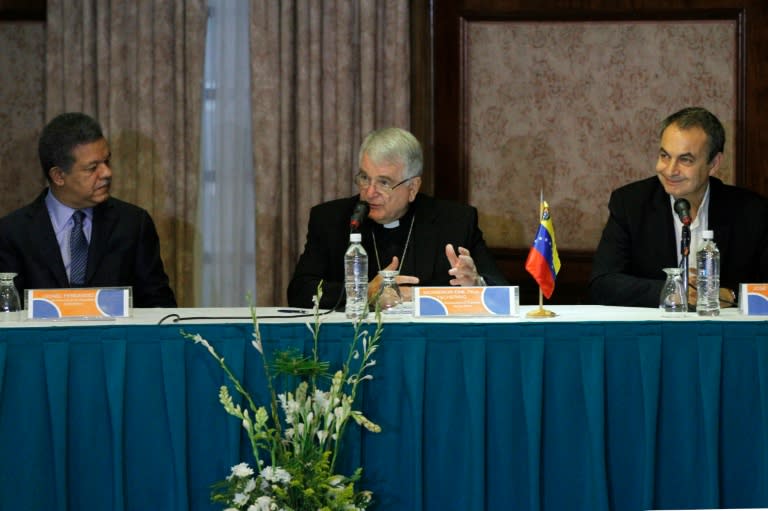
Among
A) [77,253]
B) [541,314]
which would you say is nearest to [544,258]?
[541,314]

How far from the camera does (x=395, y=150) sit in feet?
12.1

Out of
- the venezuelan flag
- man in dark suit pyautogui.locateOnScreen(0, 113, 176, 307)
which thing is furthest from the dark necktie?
the venezuelan flag

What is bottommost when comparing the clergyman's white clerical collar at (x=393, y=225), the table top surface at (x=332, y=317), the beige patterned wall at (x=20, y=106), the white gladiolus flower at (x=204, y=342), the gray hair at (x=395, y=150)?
the white gladiolus flower at (x=204, y=342)

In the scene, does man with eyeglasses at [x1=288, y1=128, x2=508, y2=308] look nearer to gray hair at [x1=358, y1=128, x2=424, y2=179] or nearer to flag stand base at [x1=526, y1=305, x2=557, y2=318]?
gray hair at [x1=358, y1=128, x2=424, y2=179]

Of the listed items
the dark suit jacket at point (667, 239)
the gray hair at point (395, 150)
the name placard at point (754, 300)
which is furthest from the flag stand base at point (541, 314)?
the gray hair at point (395, 150)

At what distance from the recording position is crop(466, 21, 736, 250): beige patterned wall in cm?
487

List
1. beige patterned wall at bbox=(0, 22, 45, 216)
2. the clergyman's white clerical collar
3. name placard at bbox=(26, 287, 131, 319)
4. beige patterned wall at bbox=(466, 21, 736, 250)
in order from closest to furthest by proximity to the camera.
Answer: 1. name placard at bbox=(26, 287, 131, 319)
2. the clergyman's white clerical collar
3. beige patterned wall at bbox=(466, 21, 736, 250)
4. beige patterned wall at bbox=(0, 22, 45, 216)

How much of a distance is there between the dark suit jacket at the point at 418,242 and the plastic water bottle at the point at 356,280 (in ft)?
1.95

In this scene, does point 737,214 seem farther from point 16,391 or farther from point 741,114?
point 16,391

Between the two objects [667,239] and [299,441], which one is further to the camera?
[667,239]

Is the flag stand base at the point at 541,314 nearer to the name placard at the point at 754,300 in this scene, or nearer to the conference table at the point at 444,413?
the conference table at the point at 444,413

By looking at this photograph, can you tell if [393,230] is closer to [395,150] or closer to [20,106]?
[395,150]

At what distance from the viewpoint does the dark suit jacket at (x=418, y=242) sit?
3805mm

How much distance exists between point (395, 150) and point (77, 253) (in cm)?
123
